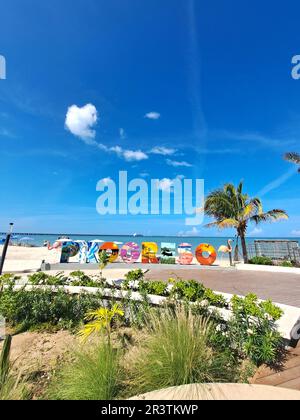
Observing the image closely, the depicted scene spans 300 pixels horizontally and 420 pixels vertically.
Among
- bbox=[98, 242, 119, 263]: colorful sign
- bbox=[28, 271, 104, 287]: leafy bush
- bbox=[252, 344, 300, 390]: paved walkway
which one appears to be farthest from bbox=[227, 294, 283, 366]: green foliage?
bbox=[98, 242, 119, 263]: colorful sign

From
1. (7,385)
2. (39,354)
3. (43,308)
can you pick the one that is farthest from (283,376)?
(43,308)

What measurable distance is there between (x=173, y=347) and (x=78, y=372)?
116 centimetres

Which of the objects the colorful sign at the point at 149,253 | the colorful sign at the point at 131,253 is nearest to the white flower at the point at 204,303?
the colorful sign at the point at 131,253

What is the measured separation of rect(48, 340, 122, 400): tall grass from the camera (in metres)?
2.68

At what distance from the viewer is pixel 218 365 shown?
322 cm

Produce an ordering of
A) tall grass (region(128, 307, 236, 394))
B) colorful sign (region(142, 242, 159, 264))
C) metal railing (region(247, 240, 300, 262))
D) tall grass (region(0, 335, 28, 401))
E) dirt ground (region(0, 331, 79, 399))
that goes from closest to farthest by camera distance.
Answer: tall grass (region(0, 335, 28, 401)) → tall grass (region(128, 307, 236, 394)) → dirt ground (region(0, 331, 79, 399)) → colorful sign (region(142, 242, 159, 264)) → metal railing (region(247, 240, 300, 262))

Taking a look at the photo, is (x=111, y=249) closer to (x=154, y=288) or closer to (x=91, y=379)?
(x=154, y=288)

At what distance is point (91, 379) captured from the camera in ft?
9.01

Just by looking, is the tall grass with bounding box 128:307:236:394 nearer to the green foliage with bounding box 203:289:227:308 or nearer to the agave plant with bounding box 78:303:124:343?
the agave plant with bounding box 78:303:124:343

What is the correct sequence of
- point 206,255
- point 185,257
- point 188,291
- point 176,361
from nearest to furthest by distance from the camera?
point 176,361 < point 188,291 < point 206,255 < point 185,257

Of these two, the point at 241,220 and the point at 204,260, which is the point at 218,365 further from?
the point at 241,220

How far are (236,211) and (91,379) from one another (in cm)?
1871

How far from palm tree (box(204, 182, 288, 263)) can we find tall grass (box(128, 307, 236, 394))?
16.2 metres
